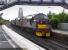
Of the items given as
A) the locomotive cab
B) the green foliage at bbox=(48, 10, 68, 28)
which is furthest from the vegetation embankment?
the locomotive cab

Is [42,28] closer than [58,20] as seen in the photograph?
Yes

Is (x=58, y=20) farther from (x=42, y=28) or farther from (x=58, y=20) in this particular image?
(x=42, y=28)

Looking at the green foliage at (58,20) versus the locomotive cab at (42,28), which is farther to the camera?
the green foliage at (58,20)

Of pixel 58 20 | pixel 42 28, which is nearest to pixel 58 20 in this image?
pixel 58 20

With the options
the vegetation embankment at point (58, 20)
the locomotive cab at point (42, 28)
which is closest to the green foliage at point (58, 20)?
the vegetation embankment at point (58, 20)

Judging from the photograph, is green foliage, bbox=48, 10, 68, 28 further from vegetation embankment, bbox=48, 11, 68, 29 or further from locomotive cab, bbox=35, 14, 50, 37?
locomotive cab, bbox=35, 14, 50, 37

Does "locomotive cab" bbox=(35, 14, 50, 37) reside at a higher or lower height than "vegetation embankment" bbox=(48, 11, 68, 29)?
higher

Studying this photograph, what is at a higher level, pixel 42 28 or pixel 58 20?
pixel 42 28

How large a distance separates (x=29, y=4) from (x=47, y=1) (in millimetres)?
4266

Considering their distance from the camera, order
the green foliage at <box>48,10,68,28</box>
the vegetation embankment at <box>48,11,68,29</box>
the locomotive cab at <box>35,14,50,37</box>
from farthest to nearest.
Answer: the green foliage at <box>48,10,68,28</box>, the vegetation embankment at <box>48,11,68,29</box>, the locomotive cab at <box>35,14,50,37</box>

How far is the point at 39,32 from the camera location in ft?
106

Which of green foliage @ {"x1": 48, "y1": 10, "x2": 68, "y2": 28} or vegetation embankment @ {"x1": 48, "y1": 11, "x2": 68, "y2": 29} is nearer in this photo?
vegetation embankment @ {"x1": 48, "y1": 11, "x2": 68, "y2": 29}

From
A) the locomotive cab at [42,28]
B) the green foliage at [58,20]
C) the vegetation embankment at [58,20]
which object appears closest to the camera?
the locomotive cab at [42,28]

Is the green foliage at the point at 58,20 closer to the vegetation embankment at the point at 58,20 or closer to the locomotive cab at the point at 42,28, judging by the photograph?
the vegetation embankment at the point at 58,20
